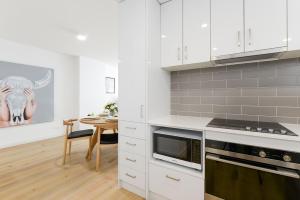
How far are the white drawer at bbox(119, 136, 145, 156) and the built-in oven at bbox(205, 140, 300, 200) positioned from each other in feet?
2.32

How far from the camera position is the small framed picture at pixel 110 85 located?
18.6ft

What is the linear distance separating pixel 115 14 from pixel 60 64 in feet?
9.65

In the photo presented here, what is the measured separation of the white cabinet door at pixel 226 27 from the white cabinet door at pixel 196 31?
59 millimetres

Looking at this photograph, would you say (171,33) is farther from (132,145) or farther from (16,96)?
(16,96)

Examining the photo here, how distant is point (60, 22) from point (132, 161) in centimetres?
255

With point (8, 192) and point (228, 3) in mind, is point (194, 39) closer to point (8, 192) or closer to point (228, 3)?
point (228, 3)

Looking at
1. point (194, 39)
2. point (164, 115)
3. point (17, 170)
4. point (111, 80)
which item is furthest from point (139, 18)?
point (111, 80)

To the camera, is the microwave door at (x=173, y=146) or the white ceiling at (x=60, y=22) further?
the white ceiling at (x=60, y=22)

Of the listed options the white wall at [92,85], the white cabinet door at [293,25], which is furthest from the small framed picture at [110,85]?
the white cabinet door at [293,25]

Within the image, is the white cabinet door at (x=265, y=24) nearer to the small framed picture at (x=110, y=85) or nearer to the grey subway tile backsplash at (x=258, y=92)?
the grey subway tile backsplash at (x=258, y=92)

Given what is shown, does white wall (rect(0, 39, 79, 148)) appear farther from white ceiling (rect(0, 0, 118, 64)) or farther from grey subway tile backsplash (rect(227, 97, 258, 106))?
grey subway tile backsplash (rect(227, 97, 258, 106))

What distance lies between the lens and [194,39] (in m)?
1.70

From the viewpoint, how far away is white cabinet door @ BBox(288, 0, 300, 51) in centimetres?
124

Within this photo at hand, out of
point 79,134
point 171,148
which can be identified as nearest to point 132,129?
point 171,148
